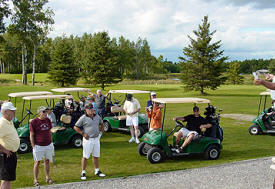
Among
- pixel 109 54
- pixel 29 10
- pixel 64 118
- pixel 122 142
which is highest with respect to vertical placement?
pixel 29 10

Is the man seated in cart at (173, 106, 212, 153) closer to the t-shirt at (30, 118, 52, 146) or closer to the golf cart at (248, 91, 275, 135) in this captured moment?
the t-shirt at (30, 118, 52, 146)

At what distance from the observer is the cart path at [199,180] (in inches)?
237

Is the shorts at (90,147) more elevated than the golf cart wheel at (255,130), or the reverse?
the shorts at (90,147)

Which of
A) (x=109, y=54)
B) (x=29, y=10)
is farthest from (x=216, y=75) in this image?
(x=29, y=10)

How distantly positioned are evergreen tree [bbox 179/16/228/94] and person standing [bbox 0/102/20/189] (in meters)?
35.1

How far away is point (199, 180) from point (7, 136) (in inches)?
157

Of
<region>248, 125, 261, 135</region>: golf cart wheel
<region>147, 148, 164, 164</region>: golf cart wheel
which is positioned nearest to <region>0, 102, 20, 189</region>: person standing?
<region>147, 148, 164, 164</region>: golf cart wheel

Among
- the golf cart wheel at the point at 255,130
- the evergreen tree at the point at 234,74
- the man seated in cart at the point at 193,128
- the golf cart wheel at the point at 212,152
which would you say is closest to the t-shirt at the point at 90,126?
the man seated in cart at the point at 193,128

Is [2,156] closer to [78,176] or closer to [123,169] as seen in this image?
[78,176]

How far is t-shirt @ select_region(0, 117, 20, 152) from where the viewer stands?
499 centimetres

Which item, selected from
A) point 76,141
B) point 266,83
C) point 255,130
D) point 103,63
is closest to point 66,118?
point 76,141

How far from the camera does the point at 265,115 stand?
12.8 meters

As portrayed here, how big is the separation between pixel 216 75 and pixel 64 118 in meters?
31.8

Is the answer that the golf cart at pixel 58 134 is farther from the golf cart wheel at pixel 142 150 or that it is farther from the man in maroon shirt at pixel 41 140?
the man in maroon shirt at pixel 41 140
